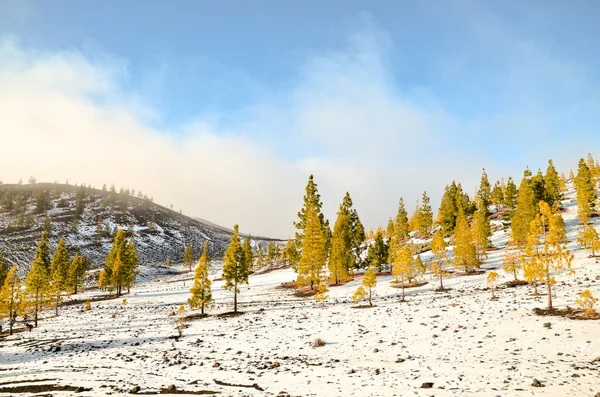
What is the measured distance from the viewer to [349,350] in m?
22.0

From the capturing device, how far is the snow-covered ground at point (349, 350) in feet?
48.7

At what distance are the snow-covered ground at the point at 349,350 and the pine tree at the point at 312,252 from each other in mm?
10646

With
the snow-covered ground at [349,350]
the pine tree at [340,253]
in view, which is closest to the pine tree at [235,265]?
the snow-covered ground at [349,350]

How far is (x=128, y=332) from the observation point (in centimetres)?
3509

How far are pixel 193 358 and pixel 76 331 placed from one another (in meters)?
24.2

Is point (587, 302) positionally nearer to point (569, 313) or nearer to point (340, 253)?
point (569, 313)

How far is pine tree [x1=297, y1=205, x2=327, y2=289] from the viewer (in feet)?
171

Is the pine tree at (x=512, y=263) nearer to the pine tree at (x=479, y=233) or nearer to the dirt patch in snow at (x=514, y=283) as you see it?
the dirt patch in snow at (x=514, y=283)

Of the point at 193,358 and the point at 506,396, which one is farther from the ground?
the point at 506,396

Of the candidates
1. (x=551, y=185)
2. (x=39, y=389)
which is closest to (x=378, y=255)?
(x=551, y=185)

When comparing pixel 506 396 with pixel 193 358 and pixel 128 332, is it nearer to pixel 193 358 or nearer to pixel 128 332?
pixel 193 358

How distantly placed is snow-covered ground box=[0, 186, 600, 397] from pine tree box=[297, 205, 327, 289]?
419 inches

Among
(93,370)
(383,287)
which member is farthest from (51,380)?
(383,287)

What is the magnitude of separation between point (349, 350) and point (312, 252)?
2989 cm
